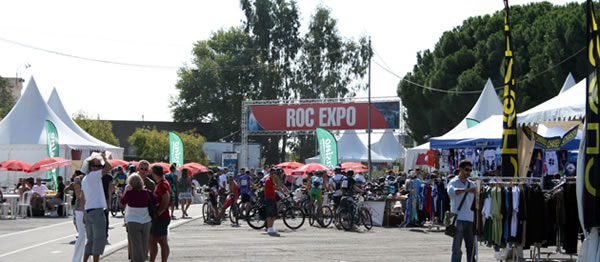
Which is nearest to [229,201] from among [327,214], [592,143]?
[327,214]

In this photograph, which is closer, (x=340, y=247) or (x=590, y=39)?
(x=590, y=39)

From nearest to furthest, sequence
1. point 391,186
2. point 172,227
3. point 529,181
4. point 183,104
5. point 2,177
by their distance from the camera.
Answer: point 529,181
point 172,227
point 391,186
point 2,177
point 183,104

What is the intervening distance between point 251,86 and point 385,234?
164 feet

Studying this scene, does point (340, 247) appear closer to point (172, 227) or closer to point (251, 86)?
point (172, 227)

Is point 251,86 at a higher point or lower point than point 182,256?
higher

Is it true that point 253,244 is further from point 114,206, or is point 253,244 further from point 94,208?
point 114,206

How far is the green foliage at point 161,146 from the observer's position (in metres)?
62.6

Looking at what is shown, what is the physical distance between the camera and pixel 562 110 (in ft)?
43.6

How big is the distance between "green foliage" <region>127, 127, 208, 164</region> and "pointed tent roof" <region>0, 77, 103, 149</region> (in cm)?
2325

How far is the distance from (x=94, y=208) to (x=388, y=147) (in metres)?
45.2

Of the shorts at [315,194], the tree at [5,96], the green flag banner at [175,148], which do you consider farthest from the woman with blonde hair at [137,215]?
the tree at [5,96]

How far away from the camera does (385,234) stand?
747 inches

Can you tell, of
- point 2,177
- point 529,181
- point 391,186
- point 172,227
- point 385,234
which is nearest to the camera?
point 529,181

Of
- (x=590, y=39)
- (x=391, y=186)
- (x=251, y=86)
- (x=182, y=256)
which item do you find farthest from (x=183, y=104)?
(x=590, y=39)
